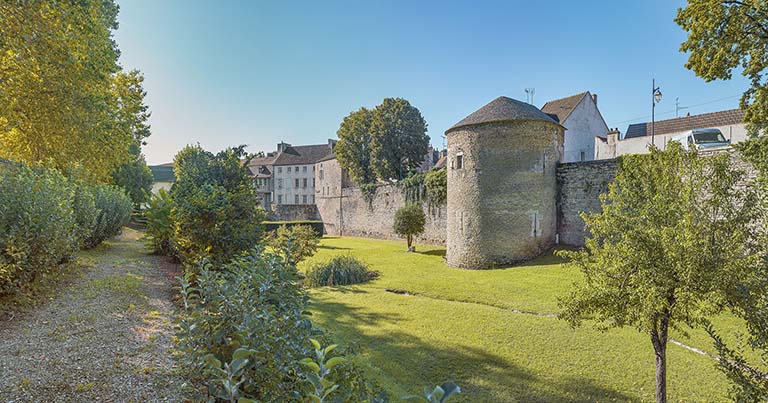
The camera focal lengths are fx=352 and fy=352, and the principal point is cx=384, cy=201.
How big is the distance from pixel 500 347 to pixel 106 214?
1264 cm

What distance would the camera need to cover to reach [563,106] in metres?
27.2

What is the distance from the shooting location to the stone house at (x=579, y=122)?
2581cm

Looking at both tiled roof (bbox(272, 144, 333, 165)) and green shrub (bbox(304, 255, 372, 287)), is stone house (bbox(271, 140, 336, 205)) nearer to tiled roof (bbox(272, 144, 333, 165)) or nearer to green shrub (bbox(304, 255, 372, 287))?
tiled roof (bbox(272, 144, 333, 165))

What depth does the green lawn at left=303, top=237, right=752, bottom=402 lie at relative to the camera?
5793mm

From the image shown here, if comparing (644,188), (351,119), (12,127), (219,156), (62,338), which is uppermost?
(351,119)

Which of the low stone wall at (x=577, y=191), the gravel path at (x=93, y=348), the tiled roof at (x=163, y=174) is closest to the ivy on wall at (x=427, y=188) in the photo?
the low stone wall at (x=577, y=191)

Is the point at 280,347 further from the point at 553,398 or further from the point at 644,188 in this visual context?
the point at 644,188

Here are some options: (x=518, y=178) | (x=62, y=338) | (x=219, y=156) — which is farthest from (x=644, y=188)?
(x=518, y=178)

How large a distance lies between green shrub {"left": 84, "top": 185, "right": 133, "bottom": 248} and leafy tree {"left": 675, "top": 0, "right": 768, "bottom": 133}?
17.7m

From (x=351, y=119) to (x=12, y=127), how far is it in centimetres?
2797

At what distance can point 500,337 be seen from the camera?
7891mm

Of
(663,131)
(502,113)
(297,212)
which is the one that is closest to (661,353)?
(502,113)

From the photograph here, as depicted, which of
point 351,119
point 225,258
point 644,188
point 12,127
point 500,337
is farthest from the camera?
point 351,119

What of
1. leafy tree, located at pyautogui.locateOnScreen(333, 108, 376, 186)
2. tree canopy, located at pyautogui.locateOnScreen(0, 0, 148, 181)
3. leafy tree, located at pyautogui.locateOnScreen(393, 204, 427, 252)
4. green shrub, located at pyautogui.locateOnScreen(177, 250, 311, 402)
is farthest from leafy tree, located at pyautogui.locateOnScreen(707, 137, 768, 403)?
leafy tree, located at pyautogui.locateOnScreen(333, 108, 376, 186)
